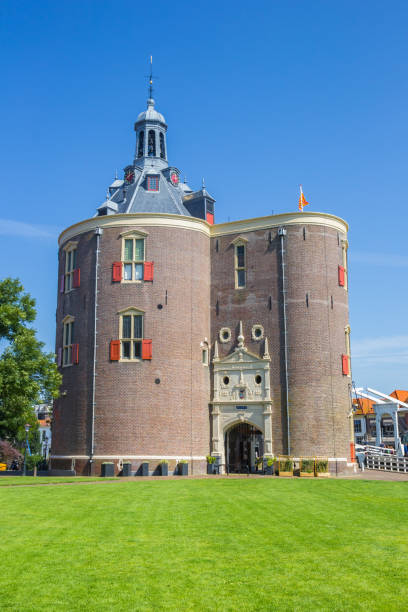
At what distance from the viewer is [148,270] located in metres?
39.1

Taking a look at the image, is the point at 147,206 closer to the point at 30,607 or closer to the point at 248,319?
the point at 248,319

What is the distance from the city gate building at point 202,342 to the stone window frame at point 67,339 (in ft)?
0.30

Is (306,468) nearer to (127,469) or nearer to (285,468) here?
(285,468)

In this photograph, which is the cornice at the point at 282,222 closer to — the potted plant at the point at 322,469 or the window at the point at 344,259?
the window at the point at 344,259

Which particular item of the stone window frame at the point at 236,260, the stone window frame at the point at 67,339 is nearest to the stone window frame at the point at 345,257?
the stone window frame at the point at 236,260

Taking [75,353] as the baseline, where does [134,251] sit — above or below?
above

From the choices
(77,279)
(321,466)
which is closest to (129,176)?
(77,279)

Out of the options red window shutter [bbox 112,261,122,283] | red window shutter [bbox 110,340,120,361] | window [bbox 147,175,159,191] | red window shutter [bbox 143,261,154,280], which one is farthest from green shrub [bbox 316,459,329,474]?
window [bbox 147,175,159,191]

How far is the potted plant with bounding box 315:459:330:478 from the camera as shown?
35.7m

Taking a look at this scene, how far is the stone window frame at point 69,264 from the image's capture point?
41938mm

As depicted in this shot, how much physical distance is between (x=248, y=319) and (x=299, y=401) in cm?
617

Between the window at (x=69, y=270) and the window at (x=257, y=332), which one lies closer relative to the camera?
the window at (x=257, y=332)

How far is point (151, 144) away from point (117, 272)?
47.1ft

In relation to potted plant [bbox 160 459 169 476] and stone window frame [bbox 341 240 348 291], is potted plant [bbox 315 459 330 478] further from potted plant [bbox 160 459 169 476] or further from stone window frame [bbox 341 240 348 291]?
stone window frame [bbox 341 240 348 291]
